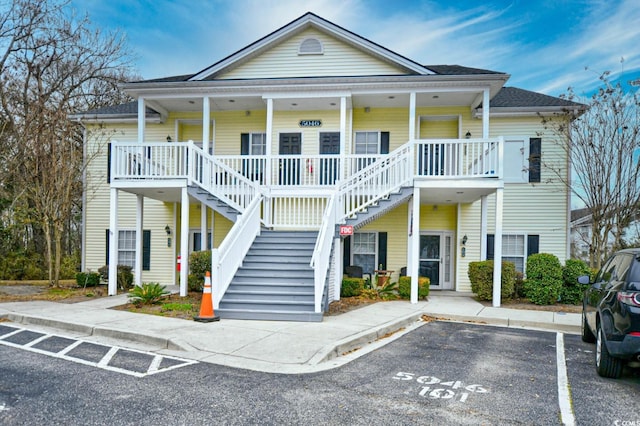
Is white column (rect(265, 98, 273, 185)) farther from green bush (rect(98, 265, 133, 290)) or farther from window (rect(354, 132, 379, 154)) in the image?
green bush (rect(98, 265, 133, 290))

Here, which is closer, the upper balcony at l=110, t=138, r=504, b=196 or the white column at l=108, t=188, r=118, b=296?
the upper balcony at l=110, t=138, r=504, b=196

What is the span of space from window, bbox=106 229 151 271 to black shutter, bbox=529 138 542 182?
13424 millimetres

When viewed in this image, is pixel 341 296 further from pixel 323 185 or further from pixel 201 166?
pixel 201 166

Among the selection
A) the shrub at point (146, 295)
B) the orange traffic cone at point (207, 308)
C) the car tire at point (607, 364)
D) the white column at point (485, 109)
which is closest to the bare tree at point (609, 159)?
the white column at point (485, 109)

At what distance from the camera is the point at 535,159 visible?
14.7 m

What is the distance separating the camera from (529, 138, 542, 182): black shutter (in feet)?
48.3

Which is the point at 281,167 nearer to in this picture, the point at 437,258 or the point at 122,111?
the point at 437,258

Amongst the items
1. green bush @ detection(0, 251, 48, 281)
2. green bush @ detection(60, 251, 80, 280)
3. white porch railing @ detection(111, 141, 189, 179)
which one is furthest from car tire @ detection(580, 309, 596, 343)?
green bush @ detection(0, 251, 48, 281)

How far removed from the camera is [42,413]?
13.3 ft

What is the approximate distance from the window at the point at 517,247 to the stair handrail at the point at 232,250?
8084 mm

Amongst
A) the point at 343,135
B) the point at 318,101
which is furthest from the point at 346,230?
the point at 318,101

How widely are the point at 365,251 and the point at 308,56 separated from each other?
22.1 ft

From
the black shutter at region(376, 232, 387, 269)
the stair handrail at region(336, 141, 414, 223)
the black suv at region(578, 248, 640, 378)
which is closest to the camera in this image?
the black suv at region(578, 248, 640, 378)

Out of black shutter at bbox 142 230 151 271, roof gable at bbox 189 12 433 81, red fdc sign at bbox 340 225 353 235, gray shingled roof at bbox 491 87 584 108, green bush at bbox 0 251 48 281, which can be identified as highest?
roof gable at bbox 189 12 433 81
